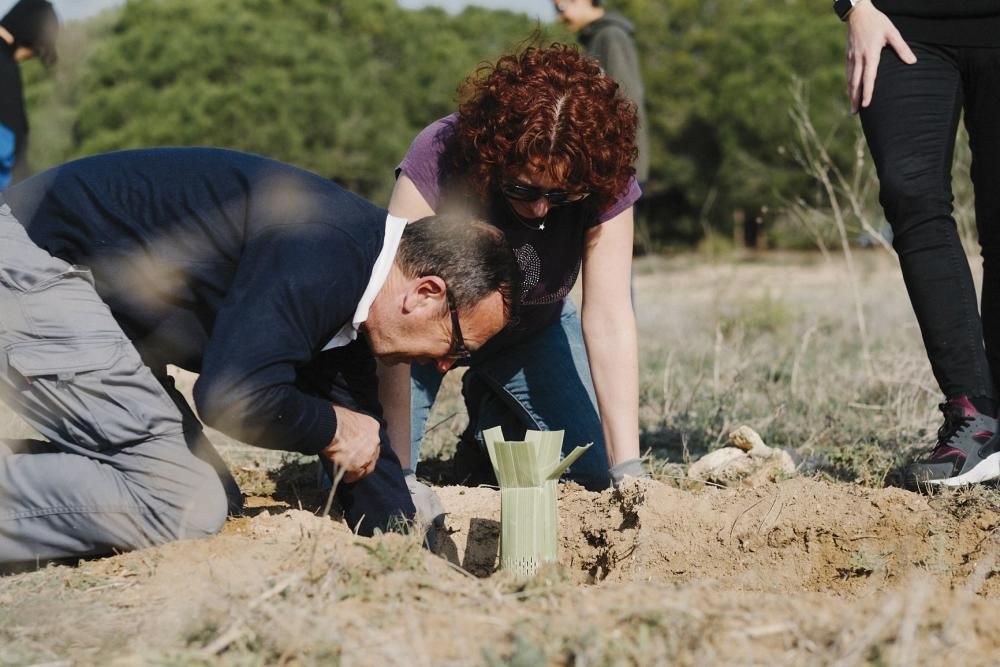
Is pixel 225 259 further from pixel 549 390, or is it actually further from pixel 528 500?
pixel 549 390

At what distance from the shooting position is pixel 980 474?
3.13m

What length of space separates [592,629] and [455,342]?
0.98 metres

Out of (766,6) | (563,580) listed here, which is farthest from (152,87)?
(563,580)

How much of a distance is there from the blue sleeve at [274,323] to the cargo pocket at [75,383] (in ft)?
1.25

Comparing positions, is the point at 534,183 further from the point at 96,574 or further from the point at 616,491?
the point at 96,574

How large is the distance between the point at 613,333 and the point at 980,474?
1.16 metres

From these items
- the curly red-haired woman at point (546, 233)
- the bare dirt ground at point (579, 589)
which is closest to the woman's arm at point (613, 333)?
the curly red-haired woman at point (546, 233)

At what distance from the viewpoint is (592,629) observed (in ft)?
6.20

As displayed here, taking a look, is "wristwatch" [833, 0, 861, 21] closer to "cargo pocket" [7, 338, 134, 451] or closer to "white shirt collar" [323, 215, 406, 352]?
"white shirt collar" [323, 215, 406, 352]

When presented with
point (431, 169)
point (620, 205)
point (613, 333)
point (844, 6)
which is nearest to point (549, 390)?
point (613, 333)

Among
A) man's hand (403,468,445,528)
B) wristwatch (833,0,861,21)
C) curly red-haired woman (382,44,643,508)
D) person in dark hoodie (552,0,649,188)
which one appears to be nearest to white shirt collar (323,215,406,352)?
curly red-haired woman (382,44,643,508)

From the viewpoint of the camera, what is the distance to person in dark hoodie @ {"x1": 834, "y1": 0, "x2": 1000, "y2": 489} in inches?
126

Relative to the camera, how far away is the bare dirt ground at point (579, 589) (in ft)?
6.19

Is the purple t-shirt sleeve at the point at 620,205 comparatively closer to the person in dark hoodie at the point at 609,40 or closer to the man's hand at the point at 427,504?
the man's hand at the point at 427,504
